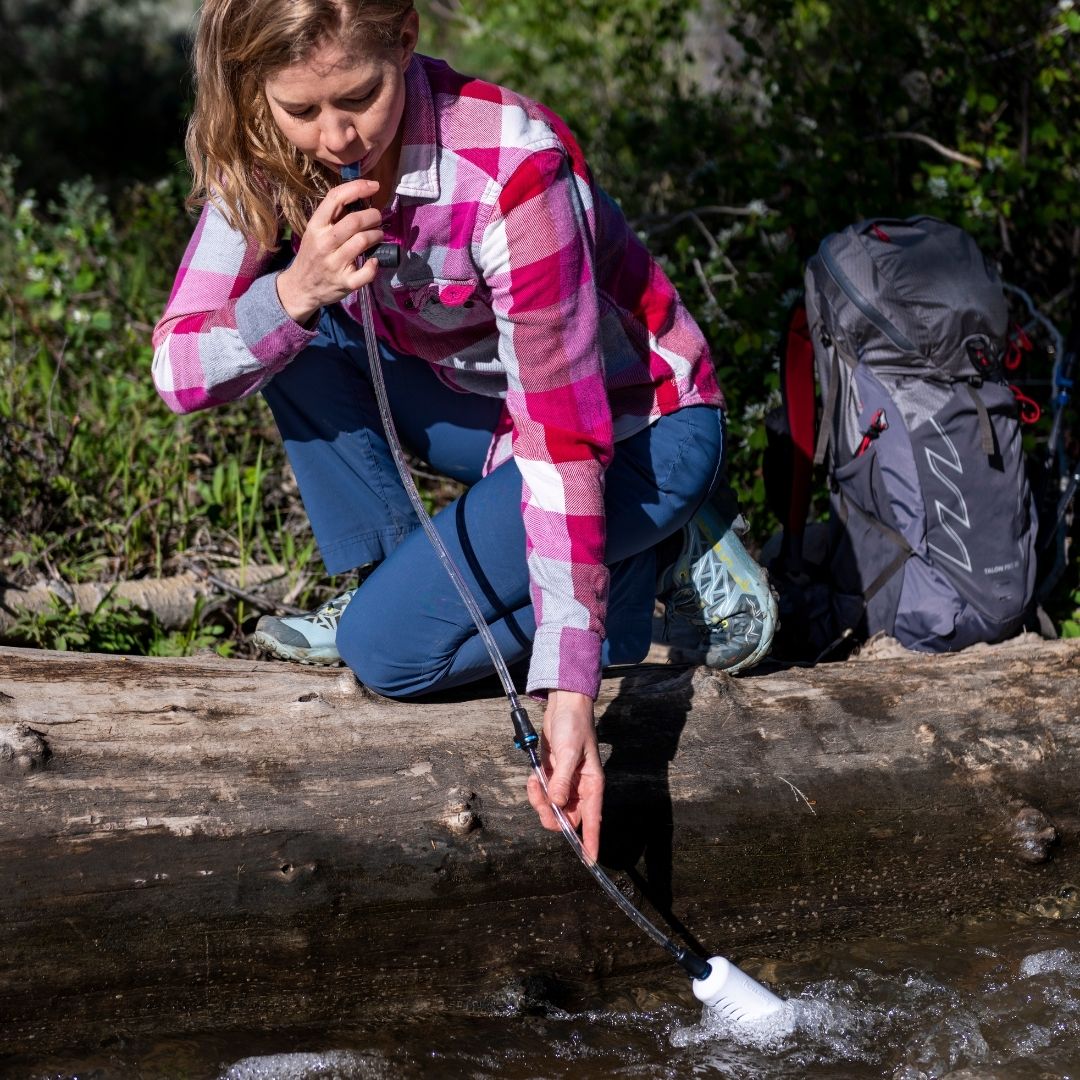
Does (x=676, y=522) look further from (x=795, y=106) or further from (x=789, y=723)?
(x=795, y=106)

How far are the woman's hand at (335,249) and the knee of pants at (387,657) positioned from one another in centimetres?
57

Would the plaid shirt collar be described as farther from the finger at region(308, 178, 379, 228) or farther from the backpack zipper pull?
the backpack zipper pull

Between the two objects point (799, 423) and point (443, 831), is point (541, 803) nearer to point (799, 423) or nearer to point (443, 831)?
point (443, 831)

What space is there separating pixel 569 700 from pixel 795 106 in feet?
10.3

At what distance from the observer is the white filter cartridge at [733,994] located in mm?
1837

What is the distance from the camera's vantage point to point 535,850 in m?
1.89

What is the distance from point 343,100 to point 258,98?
0.13 meters

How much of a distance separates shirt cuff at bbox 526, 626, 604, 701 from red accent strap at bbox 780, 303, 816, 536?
1232 millimetres

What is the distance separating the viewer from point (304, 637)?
7.82 feet

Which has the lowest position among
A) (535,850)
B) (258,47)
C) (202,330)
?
(535,850)

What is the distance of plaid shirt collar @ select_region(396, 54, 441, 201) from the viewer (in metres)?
1.82

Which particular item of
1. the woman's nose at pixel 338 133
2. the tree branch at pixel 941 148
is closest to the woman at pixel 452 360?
the woman's nose at pixel 338 133

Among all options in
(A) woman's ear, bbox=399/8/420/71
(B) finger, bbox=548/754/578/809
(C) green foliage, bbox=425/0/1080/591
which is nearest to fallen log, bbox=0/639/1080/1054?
(B) finger, bbox=548/754/578/809

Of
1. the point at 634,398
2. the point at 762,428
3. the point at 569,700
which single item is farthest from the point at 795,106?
the point at 569,700
